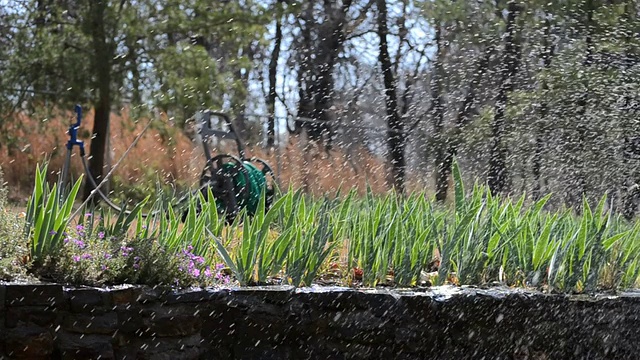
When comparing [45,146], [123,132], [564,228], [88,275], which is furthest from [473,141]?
[88,275]

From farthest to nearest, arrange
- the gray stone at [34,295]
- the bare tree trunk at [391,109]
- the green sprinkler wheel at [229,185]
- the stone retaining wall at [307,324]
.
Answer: the bare tree trunk at [391,109] < the green sprinkler wheel at [229,185] < the stone retaining wall at [307,324] < the gray stone at [34,295]

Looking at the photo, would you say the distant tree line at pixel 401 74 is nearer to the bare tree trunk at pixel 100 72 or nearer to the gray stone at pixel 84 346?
the bare tree trunk at pixel 100 72

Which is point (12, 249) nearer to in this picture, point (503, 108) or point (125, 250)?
point (125, 250)

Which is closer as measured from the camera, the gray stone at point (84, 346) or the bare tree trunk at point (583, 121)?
the gray stone at point (84, 346)

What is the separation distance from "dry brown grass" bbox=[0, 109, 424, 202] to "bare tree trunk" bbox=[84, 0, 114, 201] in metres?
0.28

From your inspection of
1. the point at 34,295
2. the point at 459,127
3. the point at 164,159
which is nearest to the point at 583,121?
the point at 459,127

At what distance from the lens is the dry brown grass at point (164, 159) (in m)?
11.9

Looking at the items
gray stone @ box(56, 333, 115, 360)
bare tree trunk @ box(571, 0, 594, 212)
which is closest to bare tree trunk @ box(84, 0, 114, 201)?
bare tree trunk @ box(571, 0, 594, 212)

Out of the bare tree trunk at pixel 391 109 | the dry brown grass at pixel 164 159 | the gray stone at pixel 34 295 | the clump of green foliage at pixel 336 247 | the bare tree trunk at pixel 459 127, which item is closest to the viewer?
the gray stone at pixel 34 295

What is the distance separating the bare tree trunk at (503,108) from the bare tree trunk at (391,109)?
131cm

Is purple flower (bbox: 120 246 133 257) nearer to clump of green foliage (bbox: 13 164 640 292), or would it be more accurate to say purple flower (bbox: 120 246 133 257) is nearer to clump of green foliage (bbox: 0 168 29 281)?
clump of green foliage (bbox: 13 164 640 292)

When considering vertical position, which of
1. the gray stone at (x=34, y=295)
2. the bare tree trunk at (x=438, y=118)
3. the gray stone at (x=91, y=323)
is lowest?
the bare tree trunk at (x=438, y=118)

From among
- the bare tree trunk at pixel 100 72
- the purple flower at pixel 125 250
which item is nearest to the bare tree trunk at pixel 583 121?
the bare tree trunk at pixel 100 72

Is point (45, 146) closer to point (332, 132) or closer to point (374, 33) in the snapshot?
point (332, 132)
